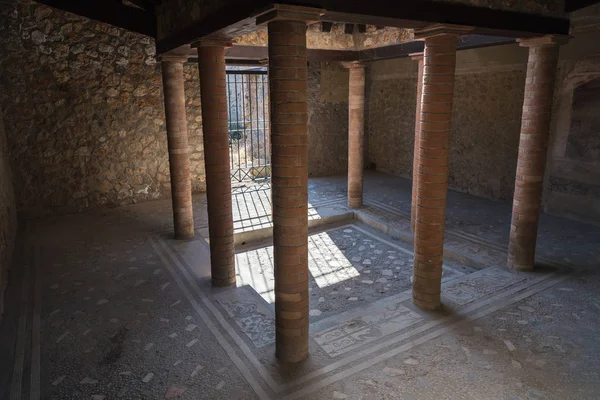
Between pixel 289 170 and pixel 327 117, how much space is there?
896 cm

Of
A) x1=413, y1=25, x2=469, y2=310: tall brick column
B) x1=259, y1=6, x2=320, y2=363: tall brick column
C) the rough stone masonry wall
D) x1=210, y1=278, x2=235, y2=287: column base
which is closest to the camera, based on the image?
x1=259, y1=6, x2=320, y2=363: tall brick column

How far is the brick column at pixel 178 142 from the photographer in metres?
6.08

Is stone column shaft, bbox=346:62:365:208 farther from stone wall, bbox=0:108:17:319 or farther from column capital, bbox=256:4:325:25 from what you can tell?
stone wall, bbox=0:108:17:319

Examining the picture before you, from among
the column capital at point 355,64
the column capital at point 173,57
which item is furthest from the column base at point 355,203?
the column capital at point 173,57

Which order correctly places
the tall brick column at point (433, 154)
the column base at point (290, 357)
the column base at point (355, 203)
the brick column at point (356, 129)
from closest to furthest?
the column base at point (290, 357) → the tall brick column at point (433, 154) → the brick column at point (356, 129) → the column base at point (355, 203)

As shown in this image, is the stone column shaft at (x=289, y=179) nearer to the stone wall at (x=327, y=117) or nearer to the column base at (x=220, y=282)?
the column base at (x=220, y=282)

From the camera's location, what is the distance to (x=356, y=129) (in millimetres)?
8336

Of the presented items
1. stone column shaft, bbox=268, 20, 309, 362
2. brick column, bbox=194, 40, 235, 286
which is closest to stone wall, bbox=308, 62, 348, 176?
brick column, bbox=194, 40, 235, 286

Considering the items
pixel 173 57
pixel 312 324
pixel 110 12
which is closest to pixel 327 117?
pixel 173 57

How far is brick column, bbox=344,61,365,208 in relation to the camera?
804cm

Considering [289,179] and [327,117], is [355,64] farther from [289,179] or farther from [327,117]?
[289,179]

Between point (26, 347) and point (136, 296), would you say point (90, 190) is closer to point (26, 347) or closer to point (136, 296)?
point (136, 296)

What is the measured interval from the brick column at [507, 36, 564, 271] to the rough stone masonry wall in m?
6.51

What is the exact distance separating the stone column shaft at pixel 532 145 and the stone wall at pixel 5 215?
604 cm
